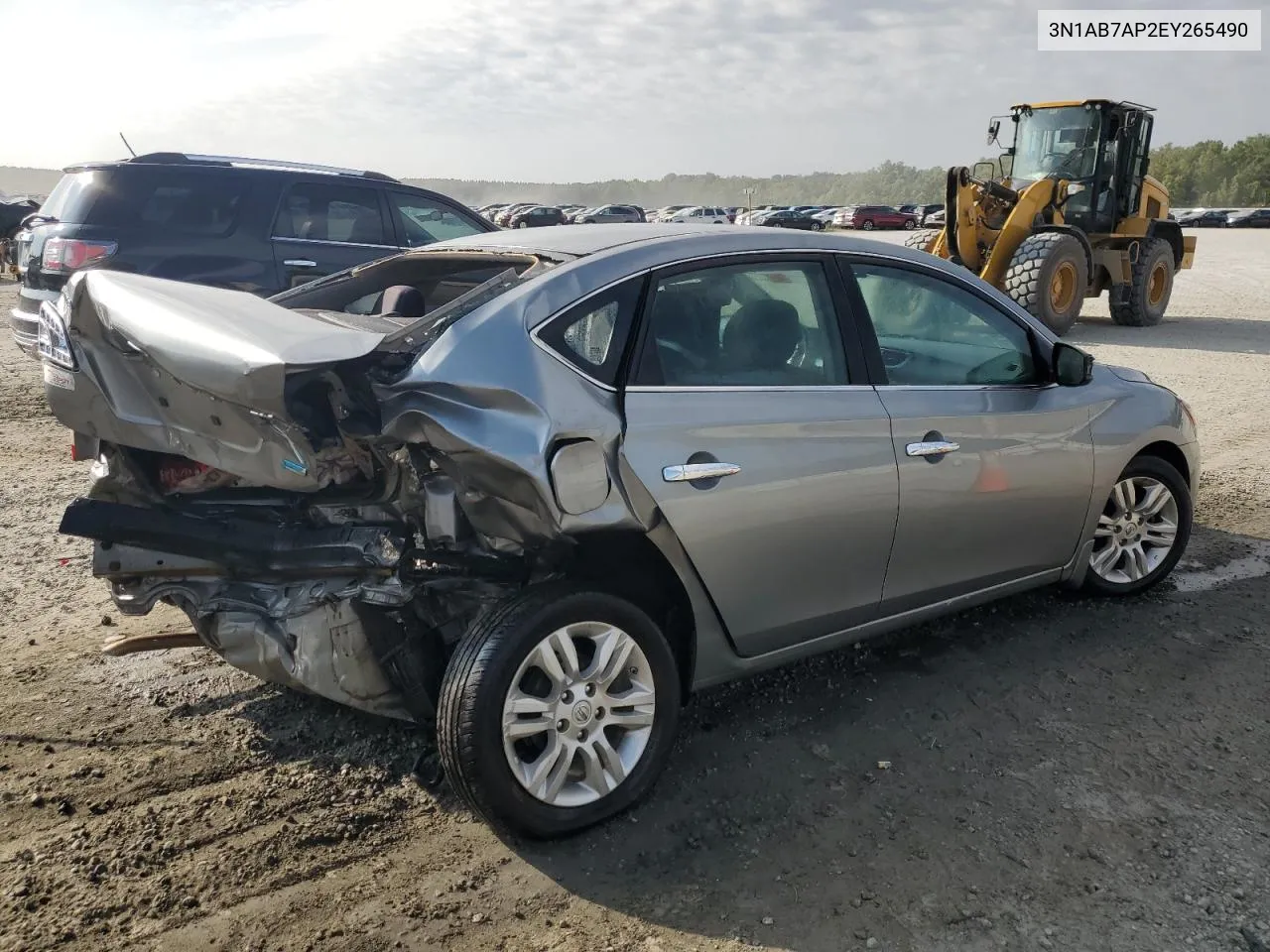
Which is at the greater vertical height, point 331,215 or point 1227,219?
point 1227,219

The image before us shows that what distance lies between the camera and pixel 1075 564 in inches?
178

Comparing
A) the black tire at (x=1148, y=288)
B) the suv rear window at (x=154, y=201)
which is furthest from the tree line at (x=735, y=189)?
the suv rear window at (x=154, y=201)

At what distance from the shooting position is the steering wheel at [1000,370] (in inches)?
160

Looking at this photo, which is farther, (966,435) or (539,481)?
(966,435)

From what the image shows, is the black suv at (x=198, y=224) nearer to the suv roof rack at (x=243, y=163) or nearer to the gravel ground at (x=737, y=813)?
the suv roof rack at (x=243, y=163)

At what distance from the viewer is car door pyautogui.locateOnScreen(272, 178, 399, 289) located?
804 cm

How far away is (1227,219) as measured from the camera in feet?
188

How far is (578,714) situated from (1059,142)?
14.8m

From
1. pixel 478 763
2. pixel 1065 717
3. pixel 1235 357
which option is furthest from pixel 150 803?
pixel 1235 357

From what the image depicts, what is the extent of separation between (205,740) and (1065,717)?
3033 mm

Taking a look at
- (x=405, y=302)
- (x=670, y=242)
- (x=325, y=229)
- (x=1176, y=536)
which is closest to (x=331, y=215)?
(x=325, y=229)

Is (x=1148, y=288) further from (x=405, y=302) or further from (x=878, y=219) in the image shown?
(x=878, y=219)

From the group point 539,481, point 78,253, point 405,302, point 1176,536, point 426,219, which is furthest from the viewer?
point 426,219

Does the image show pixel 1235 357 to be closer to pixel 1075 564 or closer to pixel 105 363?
pixel 1075 564
